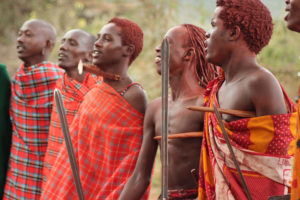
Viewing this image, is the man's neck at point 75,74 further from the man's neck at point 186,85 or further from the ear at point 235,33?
the ear at point 235,33

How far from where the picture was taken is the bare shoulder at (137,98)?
3574 mm

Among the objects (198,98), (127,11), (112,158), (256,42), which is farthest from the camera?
(127,11)

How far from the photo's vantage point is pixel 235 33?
2.62 m

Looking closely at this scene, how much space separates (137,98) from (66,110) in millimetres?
825

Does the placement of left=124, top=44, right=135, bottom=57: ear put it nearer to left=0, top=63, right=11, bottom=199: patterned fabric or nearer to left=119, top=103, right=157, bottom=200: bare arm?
left=119, top=103, right=157, bottom=200: bare arm

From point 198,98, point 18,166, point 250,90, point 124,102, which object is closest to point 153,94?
point 18,166

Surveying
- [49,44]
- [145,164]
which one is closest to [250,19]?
[145,164]

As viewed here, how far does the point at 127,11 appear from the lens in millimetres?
11258

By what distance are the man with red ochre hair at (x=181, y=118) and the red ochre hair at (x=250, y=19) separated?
1.71 feet

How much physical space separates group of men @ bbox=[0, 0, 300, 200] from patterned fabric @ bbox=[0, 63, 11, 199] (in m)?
0.01

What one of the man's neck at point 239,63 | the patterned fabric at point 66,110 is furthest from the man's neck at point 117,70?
the man's neck at point 239,63

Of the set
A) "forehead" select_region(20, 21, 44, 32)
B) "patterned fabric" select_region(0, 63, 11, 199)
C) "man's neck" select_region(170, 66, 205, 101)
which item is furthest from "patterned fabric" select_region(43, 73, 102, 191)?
"man's neck" select_region(170, 66, 205, 101)

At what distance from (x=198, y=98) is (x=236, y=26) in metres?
0.58

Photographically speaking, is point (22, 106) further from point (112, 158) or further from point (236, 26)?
point (236, 26)
